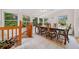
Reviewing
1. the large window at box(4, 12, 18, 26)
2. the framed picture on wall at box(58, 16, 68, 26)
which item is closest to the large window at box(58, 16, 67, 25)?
the framed picture on wall at box(58, 16, 68, 26)

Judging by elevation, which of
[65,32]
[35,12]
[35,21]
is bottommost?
[65,32]

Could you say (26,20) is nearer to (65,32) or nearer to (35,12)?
(35,12)

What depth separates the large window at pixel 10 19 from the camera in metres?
2.05

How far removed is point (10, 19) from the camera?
2057 millimetres

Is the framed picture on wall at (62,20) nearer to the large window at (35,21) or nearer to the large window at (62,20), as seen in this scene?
the large window at (62,20)

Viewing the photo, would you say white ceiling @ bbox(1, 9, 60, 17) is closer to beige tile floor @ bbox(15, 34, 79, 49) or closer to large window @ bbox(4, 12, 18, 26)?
large window @ bbox(4, 12, 18, 26)

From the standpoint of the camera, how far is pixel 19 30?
2.06 m

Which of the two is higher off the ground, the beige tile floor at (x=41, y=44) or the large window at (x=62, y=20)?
the large window at (x=62, y=20)


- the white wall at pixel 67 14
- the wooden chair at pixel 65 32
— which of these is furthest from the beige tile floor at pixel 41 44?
the white wall at pixel 67 14

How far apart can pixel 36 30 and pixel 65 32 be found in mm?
361

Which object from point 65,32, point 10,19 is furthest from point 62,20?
point 10,19

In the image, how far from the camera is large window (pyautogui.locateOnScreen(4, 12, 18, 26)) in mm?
2047
